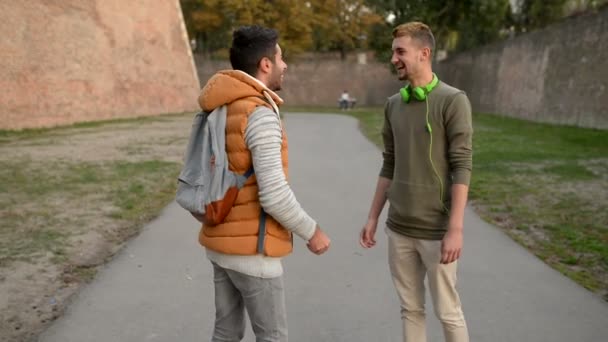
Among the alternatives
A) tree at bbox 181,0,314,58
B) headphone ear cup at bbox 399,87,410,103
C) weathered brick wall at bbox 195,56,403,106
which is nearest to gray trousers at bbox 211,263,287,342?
headphone ear cup at bbox 399,87,410,103

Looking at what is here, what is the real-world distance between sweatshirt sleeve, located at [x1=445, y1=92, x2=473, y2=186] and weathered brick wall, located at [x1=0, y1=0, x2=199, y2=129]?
62.6ft

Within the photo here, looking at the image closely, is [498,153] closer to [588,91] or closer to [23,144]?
[588,91]

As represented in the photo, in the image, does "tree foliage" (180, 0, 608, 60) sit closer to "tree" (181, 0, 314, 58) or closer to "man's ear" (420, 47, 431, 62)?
"tree" (181, 0, 314, 58)

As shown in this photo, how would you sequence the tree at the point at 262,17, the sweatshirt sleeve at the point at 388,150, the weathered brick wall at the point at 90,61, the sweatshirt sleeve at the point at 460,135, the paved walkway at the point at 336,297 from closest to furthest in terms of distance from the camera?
the sweatshirt sleeve at the point at 460,135 < the sweatshirt sleeve at the point at 388,150 < the paved walkway at the point at 336,297 < the weathered brick wall at the point at 90,61 < the tree at the point at 262,17

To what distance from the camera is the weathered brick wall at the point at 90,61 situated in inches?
764

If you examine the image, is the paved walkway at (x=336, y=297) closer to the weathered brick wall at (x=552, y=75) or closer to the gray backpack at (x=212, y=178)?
the gray backpack at (x=212, y=178)

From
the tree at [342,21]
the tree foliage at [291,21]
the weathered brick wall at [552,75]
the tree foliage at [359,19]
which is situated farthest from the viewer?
the tree at [342,21]

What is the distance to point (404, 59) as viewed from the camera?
2627 millimetres

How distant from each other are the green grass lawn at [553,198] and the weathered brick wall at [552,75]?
4456 millimetres

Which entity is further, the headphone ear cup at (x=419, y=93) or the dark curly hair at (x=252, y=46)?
the headphone ear cup at (x=419, y=93)

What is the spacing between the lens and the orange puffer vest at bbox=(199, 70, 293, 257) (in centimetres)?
226

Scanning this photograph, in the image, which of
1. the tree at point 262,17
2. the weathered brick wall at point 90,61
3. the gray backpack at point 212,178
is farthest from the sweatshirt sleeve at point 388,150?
the tree at point 262,17

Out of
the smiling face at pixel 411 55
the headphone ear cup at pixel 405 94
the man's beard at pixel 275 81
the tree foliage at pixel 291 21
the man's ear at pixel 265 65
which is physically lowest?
the headphone ear cup at pixel 405 94

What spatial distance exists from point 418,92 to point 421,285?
0.98 metres
